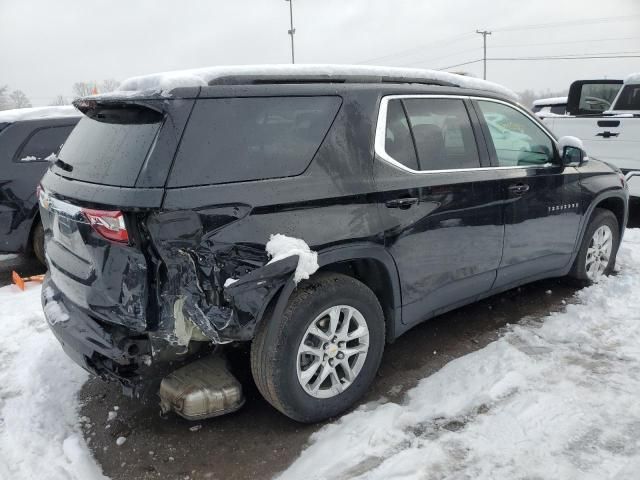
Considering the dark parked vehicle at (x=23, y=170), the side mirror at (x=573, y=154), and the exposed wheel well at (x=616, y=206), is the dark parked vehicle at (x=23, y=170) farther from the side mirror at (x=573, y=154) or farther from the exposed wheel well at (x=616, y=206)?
the exposed wheel well at (x=616, y=206)

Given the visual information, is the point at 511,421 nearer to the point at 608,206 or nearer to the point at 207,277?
the point at 207,277

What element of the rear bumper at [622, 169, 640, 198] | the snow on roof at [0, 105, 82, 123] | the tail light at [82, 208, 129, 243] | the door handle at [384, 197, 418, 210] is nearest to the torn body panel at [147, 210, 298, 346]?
the tail light at [82, 208, 129, 243]

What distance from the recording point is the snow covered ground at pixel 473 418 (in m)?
2.53

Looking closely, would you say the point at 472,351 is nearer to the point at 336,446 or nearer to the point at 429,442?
the point at 429,442

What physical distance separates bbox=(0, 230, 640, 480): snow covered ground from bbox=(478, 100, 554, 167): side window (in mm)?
1323

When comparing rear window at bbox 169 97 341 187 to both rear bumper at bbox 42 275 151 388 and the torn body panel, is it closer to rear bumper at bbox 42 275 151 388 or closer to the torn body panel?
the torn body panel

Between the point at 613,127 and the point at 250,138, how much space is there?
6.33 metres

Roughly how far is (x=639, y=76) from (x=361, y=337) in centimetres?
730

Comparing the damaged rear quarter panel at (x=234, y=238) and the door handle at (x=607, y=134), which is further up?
the damaged rear quarter panel at (x=234, y=238)

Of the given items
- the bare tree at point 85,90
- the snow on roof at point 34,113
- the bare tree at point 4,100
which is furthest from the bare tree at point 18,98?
the snow on roof at point 34,113

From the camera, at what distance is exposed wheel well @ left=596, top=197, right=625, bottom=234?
15.9 ft

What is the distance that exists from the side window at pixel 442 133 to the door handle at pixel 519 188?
1.24 feet

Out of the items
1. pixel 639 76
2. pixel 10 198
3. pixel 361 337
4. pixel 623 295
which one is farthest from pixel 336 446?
pixel 639 76

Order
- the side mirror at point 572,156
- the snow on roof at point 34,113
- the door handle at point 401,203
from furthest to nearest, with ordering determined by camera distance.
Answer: the snow on roof at point 34,113 → the side mirror at point 572,156 → the door handle at point 401,203
